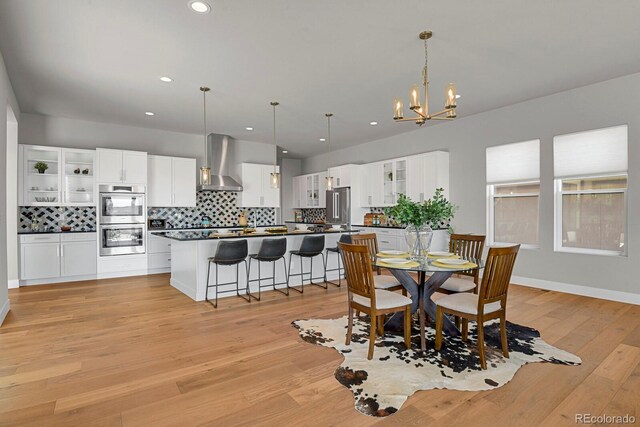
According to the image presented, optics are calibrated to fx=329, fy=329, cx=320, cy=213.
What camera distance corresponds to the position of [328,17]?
2.86 m

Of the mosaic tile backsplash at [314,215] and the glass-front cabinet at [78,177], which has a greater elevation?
the glass-front cabinet at [78,177]

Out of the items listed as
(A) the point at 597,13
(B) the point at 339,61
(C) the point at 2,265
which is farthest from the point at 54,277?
(A) the point at 597,13

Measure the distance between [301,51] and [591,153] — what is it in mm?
4183

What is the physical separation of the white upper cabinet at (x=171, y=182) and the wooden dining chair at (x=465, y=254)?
522 centimetres

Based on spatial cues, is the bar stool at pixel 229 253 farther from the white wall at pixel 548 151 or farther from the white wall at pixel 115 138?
the white wall at pixel 548 151

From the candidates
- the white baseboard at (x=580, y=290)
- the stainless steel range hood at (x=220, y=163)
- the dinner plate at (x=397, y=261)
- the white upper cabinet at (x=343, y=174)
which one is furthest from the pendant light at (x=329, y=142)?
the white baseboard at (x=580, y=290)

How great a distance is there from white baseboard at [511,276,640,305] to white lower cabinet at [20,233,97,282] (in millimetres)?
7202

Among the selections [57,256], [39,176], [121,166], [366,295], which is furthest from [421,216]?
[39,176]

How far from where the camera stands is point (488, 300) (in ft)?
8.43

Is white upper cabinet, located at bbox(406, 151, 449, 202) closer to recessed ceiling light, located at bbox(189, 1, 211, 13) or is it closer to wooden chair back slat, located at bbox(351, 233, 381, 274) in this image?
wooden chair back slat, located at bbox(351, 233, 381, 274)

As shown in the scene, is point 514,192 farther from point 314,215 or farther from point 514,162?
point 314,215

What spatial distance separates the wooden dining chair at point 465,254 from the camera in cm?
336

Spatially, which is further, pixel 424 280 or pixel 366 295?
pixel 424 280

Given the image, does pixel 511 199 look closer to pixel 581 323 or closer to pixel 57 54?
pixel 581 323
